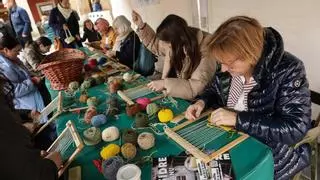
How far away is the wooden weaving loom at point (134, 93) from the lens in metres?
1.48

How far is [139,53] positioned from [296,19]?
130cm

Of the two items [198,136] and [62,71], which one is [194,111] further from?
[62,71]

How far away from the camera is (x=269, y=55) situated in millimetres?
995

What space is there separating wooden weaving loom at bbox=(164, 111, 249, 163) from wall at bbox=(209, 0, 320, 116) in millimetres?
1221

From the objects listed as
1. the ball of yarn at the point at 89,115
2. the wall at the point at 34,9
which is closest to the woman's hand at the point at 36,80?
the ball of yarn at the point at 89,115

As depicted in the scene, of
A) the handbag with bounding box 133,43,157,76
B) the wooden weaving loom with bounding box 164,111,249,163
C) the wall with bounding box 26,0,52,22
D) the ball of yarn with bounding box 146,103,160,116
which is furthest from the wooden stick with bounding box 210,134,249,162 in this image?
the wall with bounding box 26,0,52,22

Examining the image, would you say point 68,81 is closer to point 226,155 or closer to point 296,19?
point 226,155

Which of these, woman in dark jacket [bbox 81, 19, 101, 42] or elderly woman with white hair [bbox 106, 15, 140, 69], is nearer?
elderly woman with white hair [bbox 106, 15, 140, 69]

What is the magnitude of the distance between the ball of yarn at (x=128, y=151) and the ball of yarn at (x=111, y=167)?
5 centimetres

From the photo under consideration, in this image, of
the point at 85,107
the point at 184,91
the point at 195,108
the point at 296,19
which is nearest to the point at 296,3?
the point at 296,19

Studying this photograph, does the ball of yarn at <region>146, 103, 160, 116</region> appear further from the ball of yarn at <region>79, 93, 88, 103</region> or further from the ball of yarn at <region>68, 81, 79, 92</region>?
the ball of yarn at <region>68, 81, 79, 92</region>

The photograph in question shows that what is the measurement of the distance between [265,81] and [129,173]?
0.64 meters

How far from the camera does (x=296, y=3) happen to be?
1888 millimetres

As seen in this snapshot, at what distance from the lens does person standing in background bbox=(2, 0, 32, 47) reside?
14.1 ft
